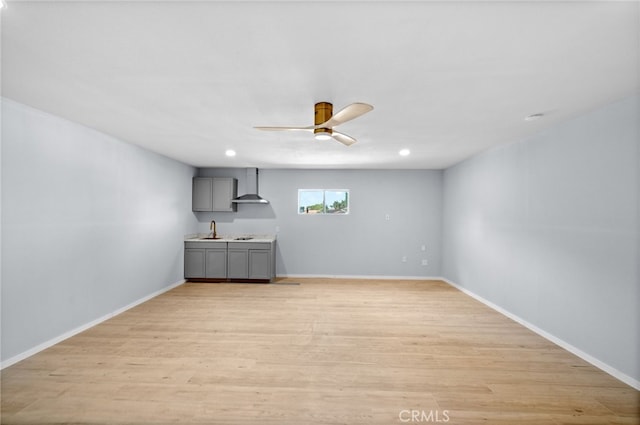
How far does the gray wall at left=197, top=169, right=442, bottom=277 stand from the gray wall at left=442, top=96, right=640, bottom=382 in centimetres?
171

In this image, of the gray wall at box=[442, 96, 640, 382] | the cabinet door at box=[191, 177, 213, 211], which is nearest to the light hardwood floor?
the gray wall at box=[442, 96, 640, 382]

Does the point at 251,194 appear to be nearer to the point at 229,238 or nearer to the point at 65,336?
the point at 229,238

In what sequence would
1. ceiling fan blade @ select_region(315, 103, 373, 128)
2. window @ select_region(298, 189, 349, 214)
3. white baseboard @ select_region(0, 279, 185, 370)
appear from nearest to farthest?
ceiling fan blade @ select_region(315, 103, 373, 128), white baseboard @ select_region(0, 279, 185, 370), window @ select_region(298, 189, 349, 214)

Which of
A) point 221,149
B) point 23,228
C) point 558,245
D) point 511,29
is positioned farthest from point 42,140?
point 558,245

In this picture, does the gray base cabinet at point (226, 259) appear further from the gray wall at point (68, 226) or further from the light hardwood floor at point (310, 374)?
the light hardwood floor at point (310, 374)

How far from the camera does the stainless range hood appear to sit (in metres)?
6.23

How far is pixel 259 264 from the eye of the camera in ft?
19.2

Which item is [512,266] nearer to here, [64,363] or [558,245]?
[558,245]

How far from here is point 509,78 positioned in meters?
2.10

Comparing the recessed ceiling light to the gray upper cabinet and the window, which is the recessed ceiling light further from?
the gray upper cabinet

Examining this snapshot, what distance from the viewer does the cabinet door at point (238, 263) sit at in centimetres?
589

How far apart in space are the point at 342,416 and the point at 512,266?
326 cm

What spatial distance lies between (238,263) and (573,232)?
5330mm
